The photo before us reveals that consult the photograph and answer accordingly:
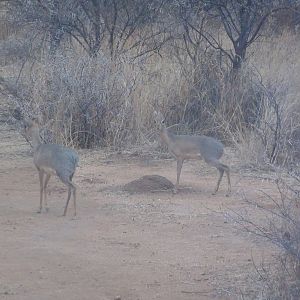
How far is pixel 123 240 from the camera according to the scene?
355 inches

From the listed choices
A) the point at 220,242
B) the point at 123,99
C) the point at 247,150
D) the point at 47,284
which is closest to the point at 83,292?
the point at 47,284

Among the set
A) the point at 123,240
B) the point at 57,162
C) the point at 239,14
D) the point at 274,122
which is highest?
the point at 239,14

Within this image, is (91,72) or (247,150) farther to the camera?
(91,72)

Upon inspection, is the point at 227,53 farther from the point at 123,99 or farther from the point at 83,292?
the point at 83,292

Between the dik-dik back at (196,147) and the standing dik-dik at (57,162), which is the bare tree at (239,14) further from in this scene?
the standing dik-dik at (57,162)

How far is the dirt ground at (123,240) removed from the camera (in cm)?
737

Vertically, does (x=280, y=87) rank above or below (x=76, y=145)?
above

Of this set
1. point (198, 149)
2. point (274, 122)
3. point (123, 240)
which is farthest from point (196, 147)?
point (123, 240)

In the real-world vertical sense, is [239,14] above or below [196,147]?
above

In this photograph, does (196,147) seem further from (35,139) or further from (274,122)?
(274,122)

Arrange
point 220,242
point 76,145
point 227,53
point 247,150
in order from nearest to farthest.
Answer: point 220,242
point 247,150
point 76,145
point 227,53

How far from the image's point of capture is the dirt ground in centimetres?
737

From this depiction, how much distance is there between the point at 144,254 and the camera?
8477mm

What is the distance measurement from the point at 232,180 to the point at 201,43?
20.6ft
